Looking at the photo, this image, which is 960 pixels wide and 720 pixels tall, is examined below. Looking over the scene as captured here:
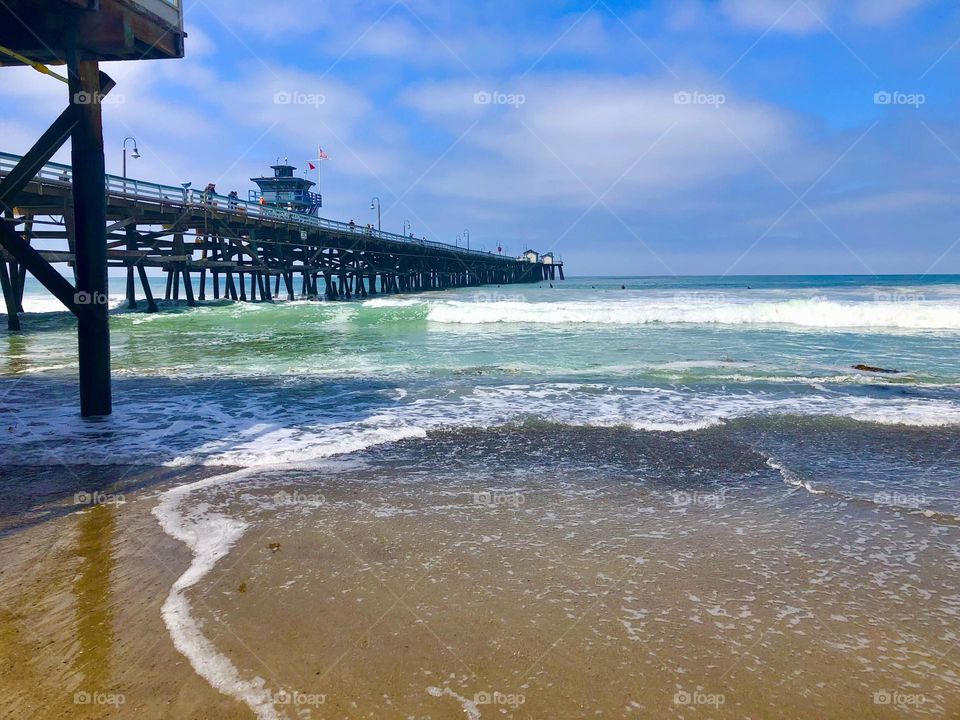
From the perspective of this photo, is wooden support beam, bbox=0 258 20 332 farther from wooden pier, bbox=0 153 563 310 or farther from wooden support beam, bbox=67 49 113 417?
wooden support beam, bbox=67 49 113 417

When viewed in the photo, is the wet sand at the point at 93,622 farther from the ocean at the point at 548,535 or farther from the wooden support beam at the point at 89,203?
the wooden support beam at the point at 89,203

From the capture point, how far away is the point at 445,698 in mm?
2324

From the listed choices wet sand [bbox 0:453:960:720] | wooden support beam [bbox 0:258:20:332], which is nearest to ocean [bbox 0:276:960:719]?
wet sand [bbox 0:453:960:720]

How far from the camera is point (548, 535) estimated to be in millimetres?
3855

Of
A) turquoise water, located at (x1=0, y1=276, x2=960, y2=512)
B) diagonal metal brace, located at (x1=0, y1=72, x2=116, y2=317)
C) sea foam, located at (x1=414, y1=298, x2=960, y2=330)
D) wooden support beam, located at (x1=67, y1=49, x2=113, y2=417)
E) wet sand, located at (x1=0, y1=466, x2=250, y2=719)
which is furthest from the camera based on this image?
sea foam, located at (x1=414, y1=298, x2=960, y2=330)

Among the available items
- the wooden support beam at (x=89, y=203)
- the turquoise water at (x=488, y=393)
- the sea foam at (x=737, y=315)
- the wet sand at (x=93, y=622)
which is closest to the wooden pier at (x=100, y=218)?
the wooden support beam at (x=89, y=203)

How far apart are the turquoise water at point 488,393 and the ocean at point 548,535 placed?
7 centimetres

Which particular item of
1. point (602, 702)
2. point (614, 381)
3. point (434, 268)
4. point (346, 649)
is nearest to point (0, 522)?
point (346, 649)

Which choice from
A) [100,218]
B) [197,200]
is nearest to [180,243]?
[197,200]

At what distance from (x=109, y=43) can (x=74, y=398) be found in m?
4.53

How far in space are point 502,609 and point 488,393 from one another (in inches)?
238

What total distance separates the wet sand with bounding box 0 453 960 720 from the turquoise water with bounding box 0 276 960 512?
4.53ft

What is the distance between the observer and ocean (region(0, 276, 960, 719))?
2.45m

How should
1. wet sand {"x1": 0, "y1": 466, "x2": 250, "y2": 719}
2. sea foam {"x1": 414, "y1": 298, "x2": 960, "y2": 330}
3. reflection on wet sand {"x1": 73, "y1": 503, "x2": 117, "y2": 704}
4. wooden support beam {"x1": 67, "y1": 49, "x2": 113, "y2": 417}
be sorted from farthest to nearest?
1. sea foam {"x1": 414, "y1": 298, "x2": 960, "y2": 330}
2. wooden support beam {"x1": 67, "y1": 49, "x2": 113, "y2": 417}
3. reflection on wet sand {"x1": 73, "y1": 503, "x2": 117, "y2": 704}
4. wet sand {"x1": 0, "y1": 466, "x2": 250, "y2": 719}
